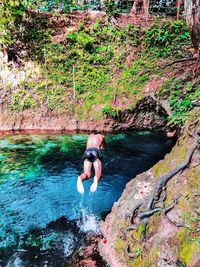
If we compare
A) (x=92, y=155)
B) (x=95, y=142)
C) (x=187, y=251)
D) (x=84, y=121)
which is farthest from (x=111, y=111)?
(x=187, y=251)

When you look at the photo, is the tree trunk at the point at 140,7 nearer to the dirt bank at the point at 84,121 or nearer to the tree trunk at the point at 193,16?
the dirt bank at the point at 84,121

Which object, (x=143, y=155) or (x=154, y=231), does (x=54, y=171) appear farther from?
(x=154, y=231)

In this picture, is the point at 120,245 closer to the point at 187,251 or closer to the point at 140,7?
the point at 187,251

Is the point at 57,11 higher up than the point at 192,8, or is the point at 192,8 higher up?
the point at 57,11

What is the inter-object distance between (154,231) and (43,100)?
984cm

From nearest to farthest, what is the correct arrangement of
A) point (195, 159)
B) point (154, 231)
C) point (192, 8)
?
point (154, 231), point (195, 159), point (192, 8)

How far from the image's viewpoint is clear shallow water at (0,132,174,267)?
21.5 ft

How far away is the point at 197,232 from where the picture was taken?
14.1 ft

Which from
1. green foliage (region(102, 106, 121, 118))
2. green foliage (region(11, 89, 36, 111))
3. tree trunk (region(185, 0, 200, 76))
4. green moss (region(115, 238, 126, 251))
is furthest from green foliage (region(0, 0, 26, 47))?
green moss (region(115, 238, 126, 251))

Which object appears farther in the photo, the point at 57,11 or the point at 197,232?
the point at 57,11

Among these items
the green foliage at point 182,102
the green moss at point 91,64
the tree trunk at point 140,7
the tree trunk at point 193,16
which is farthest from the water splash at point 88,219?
the tree trunk at point 140,7

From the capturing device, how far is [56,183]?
29.2 feet

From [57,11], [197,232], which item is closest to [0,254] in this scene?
[197,232]

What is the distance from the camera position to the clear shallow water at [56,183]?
21.5 feet
